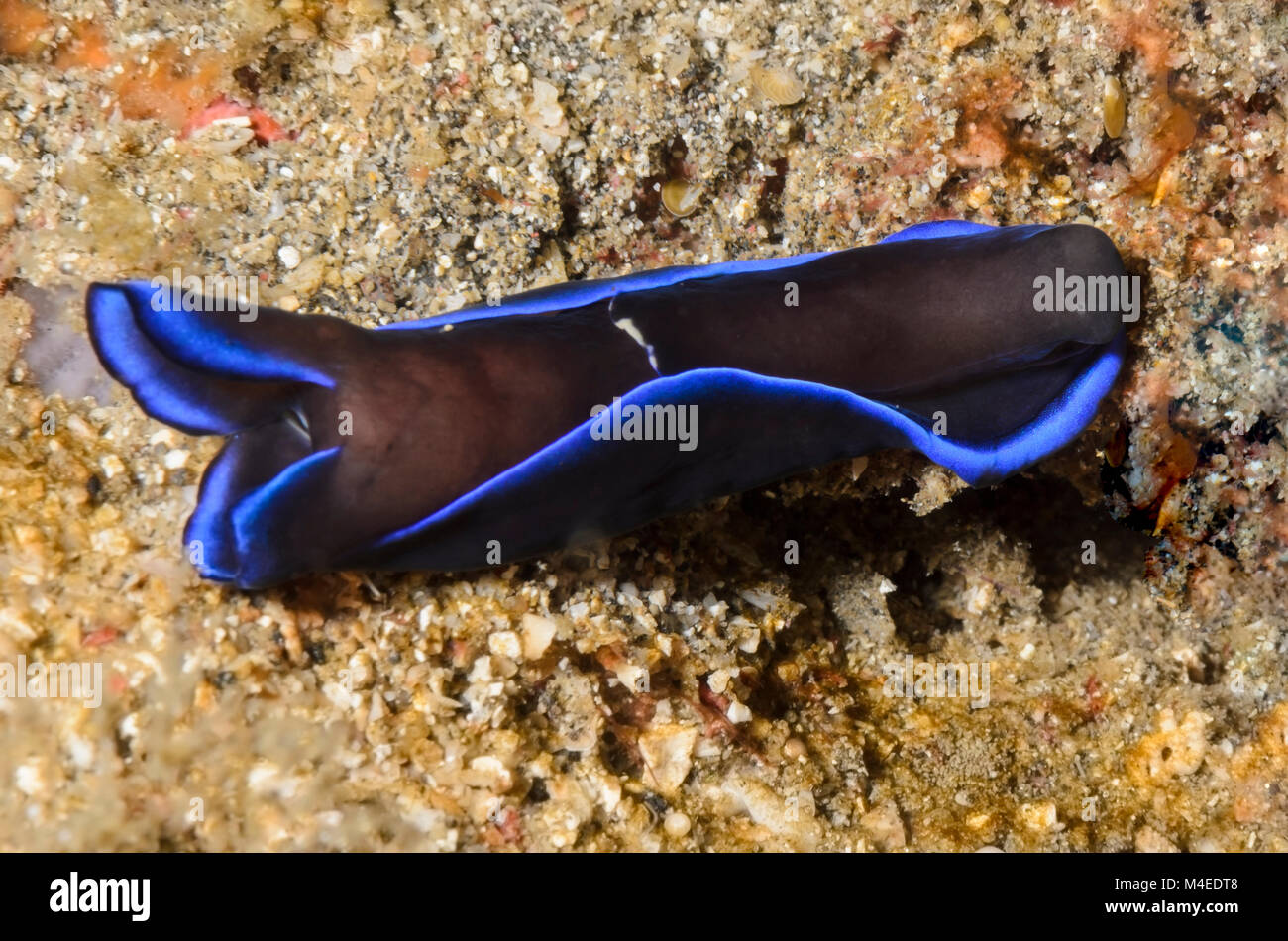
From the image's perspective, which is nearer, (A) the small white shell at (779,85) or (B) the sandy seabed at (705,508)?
(B) the sandy seabed at (705,508)

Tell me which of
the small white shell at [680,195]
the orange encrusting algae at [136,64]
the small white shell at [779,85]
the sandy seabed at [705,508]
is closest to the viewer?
the sandy seabed at [705,508]

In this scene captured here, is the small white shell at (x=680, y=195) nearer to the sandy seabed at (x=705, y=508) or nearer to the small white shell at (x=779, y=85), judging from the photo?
the sandy seabed at (x=705, y=508)

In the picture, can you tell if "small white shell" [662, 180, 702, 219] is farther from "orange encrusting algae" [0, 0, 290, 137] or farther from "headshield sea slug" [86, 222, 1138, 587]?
"orange encrusting algae" [0, 0, 290, 137]

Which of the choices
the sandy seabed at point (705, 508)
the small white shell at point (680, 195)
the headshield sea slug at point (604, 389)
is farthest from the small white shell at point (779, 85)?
the headshield sea slug at point (604, 389)

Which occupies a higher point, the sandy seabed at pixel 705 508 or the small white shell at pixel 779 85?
the small white shell at pixel 779 85

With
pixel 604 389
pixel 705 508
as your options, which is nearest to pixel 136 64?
pixel 604 389

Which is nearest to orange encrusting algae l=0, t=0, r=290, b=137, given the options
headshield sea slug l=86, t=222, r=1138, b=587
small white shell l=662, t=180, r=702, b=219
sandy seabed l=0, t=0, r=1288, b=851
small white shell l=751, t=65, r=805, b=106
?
sandy seabed l=0, t=0, r=1288, b=851

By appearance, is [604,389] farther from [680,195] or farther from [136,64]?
[136,64]
